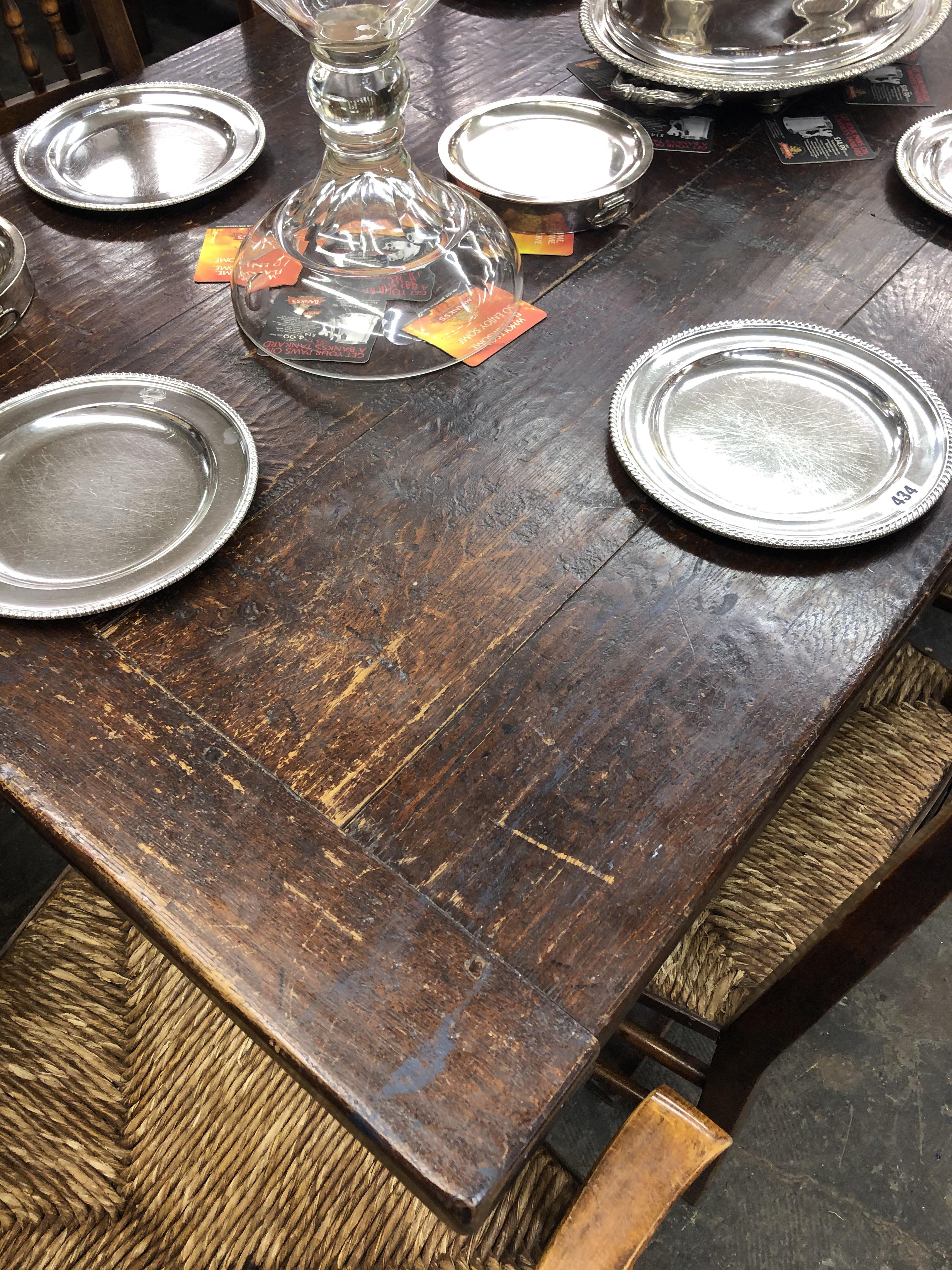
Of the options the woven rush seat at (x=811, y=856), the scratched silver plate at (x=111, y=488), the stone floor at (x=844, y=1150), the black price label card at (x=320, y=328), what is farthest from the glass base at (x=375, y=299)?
the stone floor at (x=844, y=1150)

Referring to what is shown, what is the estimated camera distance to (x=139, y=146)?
37.9 inches

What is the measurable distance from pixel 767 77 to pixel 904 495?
56cm

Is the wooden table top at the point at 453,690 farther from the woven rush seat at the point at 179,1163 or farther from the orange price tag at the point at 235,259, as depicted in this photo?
the woven rush seat at the point at 179,1163

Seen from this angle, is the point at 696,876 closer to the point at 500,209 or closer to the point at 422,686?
the point at 422,686

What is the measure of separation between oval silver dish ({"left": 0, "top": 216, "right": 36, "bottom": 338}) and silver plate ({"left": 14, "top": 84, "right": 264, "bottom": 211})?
0.27ft

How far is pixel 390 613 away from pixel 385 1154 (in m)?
0.31

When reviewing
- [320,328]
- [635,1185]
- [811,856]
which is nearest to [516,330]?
[320,328]

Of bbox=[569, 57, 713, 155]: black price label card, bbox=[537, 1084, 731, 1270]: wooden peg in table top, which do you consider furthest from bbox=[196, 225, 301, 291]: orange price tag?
bbox=[537, 1084, 731, 1270]: wooden peg in table top

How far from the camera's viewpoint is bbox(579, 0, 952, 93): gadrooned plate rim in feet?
3.13

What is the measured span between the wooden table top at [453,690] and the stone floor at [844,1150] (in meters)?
0.72

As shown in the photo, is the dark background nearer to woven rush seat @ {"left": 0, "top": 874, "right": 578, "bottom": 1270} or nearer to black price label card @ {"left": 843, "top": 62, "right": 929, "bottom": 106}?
black price label card @ {"left": 843, "top": 62, "right": 929, "bottom": 106}

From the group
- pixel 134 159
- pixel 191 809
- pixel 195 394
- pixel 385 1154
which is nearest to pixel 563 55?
pixel 134 159

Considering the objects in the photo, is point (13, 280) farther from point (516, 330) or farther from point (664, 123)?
point (664, 123)

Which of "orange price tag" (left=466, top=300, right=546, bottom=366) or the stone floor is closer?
"orange price tag" (left=466, top=300, right=546, bottom=366)
